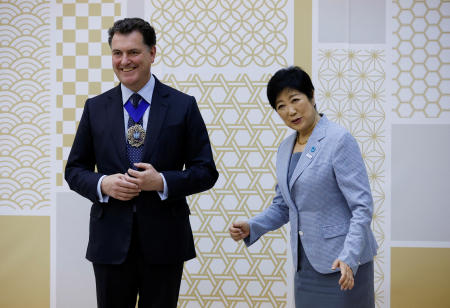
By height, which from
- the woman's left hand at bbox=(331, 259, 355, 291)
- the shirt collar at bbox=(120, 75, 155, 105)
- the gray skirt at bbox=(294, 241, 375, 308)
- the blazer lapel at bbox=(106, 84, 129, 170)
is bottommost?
the gray skirt at bbox=(294, 241, 375, 308)

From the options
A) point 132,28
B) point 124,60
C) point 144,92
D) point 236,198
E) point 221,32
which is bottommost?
point 236,198

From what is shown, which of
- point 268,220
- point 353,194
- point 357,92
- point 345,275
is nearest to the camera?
point 345,275

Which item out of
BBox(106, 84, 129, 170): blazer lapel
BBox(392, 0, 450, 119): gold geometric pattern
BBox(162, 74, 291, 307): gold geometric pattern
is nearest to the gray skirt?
BBox(106, 84, 129, 170): blazer lapel

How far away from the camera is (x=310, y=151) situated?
1908 mm

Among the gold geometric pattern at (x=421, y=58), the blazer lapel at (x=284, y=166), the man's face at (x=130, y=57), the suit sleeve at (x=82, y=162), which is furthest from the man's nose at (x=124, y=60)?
the gold geometric pattern at (x=421, y=58)

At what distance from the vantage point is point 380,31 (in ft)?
10.4

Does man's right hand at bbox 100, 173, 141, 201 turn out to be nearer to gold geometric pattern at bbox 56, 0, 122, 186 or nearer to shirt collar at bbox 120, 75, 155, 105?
shirt collar at bbox 120, 75, 155, 105

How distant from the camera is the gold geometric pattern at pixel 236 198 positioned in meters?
3.21

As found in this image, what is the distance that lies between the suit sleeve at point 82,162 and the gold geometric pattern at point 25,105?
131 cm

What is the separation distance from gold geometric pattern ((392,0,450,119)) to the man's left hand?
1.94 meters

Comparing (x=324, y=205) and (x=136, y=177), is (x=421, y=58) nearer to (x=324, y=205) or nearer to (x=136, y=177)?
(x=324, y=205)

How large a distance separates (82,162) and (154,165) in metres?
0.34

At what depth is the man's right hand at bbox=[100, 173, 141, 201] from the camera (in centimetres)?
186

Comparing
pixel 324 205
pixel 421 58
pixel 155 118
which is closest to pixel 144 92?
pixel 155 118
